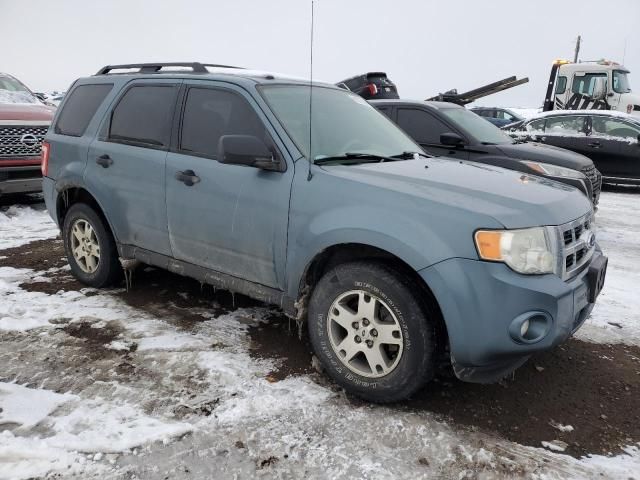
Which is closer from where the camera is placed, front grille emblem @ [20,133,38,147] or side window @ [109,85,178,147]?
side window @ [109,85,178,147]

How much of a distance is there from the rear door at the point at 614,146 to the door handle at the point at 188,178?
9352 millimetres

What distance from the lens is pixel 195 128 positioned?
3668 millimetres

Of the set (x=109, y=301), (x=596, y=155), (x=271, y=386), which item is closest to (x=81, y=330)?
(x=109, y=301)

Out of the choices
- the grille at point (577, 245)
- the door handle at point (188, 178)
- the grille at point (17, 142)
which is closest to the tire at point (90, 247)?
the door handle at point (188, 178)

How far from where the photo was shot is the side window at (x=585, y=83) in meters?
15.3

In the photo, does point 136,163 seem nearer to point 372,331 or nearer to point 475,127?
point 372,331

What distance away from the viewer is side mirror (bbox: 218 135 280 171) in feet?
9.93

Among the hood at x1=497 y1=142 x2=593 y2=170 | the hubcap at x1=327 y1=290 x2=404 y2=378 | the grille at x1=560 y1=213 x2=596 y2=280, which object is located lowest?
the hubcap at x1=327 y1=290 x2=404 y2=378

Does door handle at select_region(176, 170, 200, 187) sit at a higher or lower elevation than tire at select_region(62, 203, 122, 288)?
higher

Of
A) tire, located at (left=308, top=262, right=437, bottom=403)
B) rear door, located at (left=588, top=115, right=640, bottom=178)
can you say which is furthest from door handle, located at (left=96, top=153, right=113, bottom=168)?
rear door, located at (left=588, top=115, right=640, bottom=178)

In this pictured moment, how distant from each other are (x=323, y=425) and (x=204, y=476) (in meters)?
0.67

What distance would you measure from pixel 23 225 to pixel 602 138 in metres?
10.3

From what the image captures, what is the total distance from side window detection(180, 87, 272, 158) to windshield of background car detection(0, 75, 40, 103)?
5.83 m

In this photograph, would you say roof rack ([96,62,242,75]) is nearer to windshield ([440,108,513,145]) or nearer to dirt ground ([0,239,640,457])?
dirt ground ([0,239,640,457])
